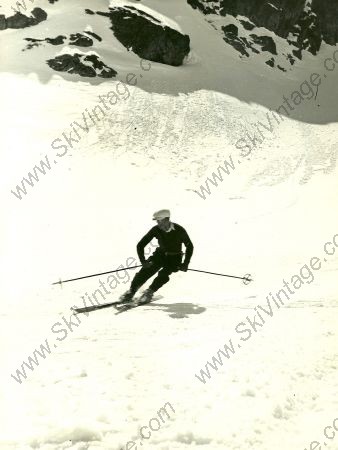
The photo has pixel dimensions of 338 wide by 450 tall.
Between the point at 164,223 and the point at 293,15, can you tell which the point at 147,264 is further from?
the point at 293,15

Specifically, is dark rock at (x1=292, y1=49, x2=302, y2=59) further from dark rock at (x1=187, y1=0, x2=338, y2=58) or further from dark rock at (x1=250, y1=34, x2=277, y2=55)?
dark rock at (x1=250, y1=34, x2=277, y2=55)

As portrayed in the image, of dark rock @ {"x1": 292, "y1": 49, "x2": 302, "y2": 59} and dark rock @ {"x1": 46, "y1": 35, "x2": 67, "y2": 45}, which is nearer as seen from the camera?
dark rock @ {"x1": 46, "y1": 35, "x2": 67, "y2": 45}

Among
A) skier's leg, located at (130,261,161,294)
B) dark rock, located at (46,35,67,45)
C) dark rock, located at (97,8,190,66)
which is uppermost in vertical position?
skier's leg, located at (130,261,161,294)

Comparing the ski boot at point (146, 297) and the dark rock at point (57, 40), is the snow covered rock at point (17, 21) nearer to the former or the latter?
the dark rock at point (57, 40)

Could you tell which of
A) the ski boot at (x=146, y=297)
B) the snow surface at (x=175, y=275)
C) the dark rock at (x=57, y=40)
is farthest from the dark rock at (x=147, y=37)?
the ski boot at (x=146, y=297)

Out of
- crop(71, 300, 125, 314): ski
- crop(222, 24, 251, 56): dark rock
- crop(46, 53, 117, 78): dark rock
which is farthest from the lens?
crop(222, 24, 251, 56): dark rock

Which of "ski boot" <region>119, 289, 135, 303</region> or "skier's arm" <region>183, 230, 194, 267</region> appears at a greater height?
"skier's arm" <region>183, 230, 194, 267</region>

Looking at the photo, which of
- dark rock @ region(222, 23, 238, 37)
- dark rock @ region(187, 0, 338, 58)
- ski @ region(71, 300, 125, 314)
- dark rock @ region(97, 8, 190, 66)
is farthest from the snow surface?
dark rock @ region(187, 0, 338, 58)
